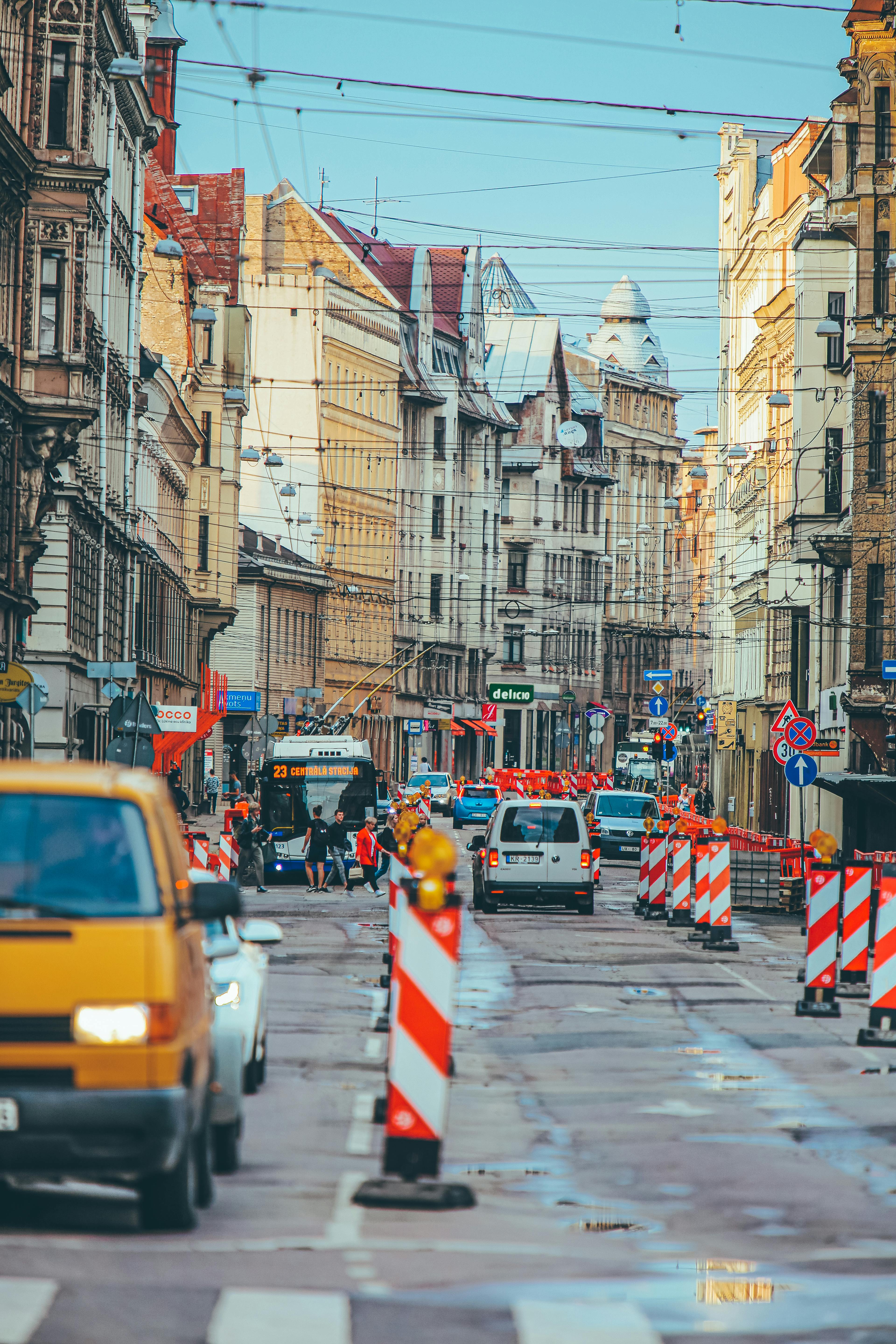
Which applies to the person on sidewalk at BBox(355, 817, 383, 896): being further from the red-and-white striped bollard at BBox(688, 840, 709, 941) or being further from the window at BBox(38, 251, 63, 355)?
the red-and-white striped bollard at BBox(688, 840, 709, 941)

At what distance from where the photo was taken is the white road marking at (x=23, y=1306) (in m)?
6.98

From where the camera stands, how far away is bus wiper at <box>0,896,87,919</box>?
27.4ft

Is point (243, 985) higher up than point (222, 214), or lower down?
lower down

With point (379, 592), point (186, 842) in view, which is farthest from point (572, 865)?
point (379, 592)

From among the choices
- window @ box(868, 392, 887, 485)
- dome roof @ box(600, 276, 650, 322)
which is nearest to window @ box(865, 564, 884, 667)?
window @ box(868, 392, 887, 485)

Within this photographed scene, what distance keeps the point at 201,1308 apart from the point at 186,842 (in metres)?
26.1

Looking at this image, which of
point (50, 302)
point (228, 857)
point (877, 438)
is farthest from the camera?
point (877, 438)

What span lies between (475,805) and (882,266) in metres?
26.2

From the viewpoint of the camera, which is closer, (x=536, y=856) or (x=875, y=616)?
(x=536, y=856)

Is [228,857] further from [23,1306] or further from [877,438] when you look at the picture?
[23,1306]

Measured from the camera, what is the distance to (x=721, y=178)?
94.6 metres

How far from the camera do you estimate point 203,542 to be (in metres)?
83.8

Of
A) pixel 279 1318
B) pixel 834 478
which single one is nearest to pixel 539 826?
pixel 279 1318

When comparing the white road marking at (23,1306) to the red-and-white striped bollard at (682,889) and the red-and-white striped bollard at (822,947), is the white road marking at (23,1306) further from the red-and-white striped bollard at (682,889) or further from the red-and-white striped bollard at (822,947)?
the red-and-white striped bollard at (682,889)
